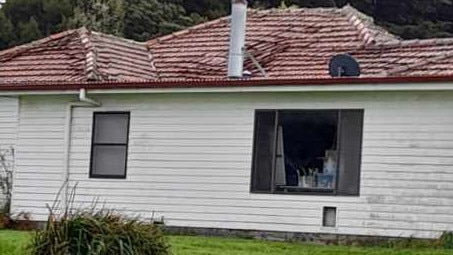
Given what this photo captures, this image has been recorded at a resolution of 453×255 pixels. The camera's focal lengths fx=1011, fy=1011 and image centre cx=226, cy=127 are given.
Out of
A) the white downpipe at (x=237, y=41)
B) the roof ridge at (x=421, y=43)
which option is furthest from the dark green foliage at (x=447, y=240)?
the white downpipe at (x=237, y=41)

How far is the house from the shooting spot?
13914mm

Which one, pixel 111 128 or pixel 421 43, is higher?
pixel 421 43

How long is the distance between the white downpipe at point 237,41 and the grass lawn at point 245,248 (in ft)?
12.1

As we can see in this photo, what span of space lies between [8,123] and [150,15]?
16.0 metres

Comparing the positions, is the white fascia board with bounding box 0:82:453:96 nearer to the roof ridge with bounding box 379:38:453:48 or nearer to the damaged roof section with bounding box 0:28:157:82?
the damaged roof section with bounding box 0:28:157:82

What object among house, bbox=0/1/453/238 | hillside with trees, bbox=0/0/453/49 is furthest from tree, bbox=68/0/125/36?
house, bbox=0/1/453/238

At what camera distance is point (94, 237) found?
877 cm

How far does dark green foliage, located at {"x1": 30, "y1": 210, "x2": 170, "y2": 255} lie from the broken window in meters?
5.77

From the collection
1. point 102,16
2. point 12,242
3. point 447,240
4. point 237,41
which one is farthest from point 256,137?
point 102,16

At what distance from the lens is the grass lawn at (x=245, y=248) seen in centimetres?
1227

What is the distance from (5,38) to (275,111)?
68.0ft

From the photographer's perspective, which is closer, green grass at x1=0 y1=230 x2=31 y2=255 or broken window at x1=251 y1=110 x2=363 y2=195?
green grass at x1=0 y1=230 x2=31 y2=255

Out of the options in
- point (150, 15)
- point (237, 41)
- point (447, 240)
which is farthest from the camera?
point (150, 15)

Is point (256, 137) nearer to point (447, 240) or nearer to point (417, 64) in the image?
point (417, 64)
